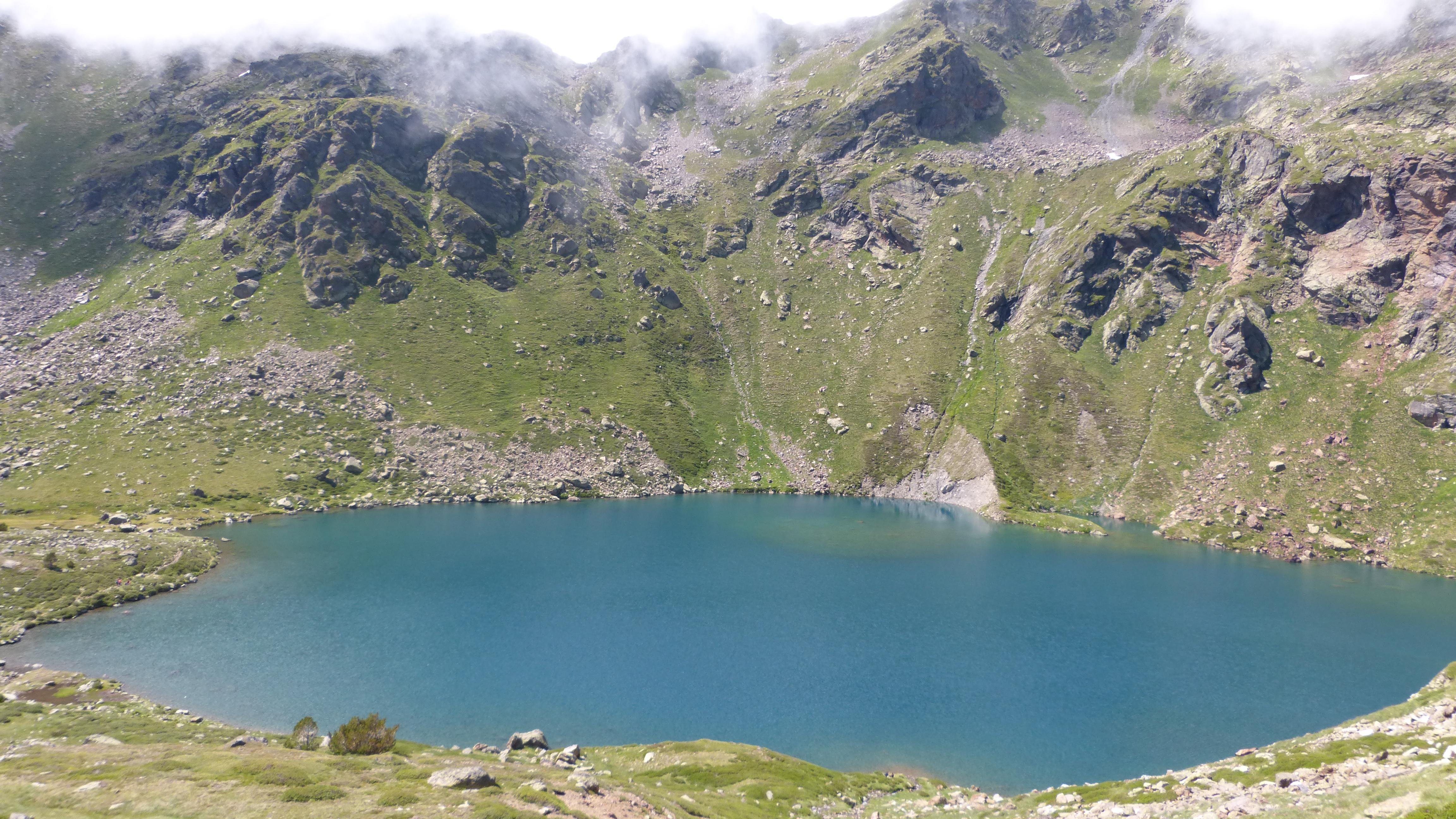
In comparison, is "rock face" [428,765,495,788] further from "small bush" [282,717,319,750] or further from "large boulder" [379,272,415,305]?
"large boulder" [379,272,415,305]

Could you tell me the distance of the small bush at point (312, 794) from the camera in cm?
2169

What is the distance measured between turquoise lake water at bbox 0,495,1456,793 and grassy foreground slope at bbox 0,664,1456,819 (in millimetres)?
5965

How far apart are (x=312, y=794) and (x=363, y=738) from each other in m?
10.8

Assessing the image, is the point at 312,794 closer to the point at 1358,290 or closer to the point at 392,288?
the point at 392,288

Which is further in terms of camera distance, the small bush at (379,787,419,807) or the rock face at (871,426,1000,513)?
the rock face at (871,426,1000,513)

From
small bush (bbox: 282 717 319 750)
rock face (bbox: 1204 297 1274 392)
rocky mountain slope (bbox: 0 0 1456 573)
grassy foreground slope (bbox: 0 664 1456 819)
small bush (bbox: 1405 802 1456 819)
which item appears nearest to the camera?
small bush (bbox: 1405 802 1456 819)

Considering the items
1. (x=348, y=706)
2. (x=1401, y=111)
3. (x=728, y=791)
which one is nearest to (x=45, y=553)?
(x=348, y=706)

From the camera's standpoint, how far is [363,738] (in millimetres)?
31656

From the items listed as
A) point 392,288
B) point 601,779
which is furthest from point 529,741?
point 392,288

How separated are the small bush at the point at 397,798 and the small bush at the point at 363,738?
390 inches

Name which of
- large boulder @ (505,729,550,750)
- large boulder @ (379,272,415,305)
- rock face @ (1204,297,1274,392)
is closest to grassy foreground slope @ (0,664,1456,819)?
large boulder @ (505,729,550,750)

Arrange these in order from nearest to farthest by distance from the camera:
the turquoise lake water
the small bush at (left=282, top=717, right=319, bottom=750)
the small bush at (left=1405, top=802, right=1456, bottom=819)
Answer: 1. the small bush at (left=1405, top=802, right=1456, bottom=819)
2. the small bush at (left=282, top=717, right=319, bottom=750)
3. the turquoise lake water

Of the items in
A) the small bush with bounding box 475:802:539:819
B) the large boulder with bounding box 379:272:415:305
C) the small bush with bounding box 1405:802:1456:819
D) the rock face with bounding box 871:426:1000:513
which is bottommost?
the rock face with bounding box 871:426:1000:513

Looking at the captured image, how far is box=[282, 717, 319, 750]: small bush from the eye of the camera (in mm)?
33281
